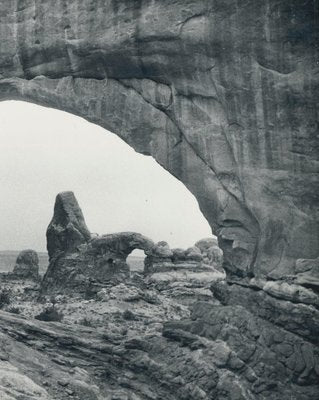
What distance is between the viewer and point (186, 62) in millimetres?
16031

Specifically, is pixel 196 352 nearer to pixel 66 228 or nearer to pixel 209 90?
pixel 209 90

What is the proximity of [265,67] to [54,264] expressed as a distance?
63.7 ft

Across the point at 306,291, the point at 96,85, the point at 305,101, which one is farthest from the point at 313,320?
the point at 96,85

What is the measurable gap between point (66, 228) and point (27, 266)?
795cm

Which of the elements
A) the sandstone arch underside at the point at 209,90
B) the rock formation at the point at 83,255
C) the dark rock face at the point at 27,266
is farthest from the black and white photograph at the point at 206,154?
the dark rock face at the point at 27,266

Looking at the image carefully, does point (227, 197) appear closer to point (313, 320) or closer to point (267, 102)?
point (267, 102)

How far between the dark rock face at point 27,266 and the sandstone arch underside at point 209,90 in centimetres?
2174

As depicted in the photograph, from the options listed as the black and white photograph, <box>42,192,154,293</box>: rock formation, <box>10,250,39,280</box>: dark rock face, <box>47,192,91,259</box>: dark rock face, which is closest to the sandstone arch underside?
the black and white photograph

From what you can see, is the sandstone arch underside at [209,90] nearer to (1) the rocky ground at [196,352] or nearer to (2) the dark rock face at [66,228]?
(1) the rocky ground at [196,352]

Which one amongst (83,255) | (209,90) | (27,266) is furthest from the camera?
(27,266)

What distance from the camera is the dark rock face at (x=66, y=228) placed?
31359 millimetres

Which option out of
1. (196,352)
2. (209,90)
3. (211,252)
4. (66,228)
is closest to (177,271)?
(66,228)

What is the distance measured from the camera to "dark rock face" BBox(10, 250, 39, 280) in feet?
125

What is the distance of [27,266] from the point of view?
38.2m
